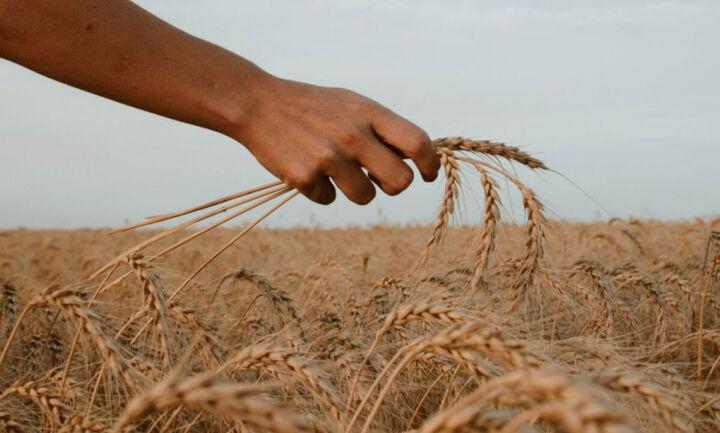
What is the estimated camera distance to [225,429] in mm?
2004

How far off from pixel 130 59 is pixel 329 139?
527 millimetres

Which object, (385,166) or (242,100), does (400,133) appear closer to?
(385,166)

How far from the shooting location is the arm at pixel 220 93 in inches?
61.5

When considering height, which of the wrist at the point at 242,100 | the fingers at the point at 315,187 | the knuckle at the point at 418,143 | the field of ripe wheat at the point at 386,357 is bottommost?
the field of ripe wheat at the point at 386,357

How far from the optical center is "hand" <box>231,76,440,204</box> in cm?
155

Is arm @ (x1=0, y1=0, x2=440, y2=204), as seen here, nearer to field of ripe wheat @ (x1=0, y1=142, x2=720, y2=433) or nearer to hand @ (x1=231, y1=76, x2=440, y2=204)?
hand @ (x1=231, y1=76, x2=440, y2=204)

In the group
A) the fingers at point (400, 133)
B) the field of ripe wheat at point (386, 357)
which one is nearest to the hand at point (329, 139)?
the fingers at point (400, 133)

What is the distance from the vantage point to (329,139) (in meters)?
1.55

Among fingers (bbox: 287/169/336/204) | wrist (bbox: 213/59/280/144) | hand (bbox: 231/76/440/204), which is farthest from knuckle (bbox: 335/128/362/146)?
wrist (bbox: 213/59/280/144)

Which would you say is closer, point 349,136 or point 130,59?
point 349,136

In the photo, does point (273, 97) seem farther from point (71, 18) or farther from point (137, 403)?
point (137, 403)

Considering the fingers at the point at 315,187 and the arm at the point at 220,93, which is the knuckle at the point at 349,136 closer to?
the arm at the point at 220,93

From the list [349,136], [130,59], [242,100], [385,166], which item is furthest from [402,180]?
[130,59]

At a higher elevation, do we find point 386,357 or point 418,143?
point 418,143
